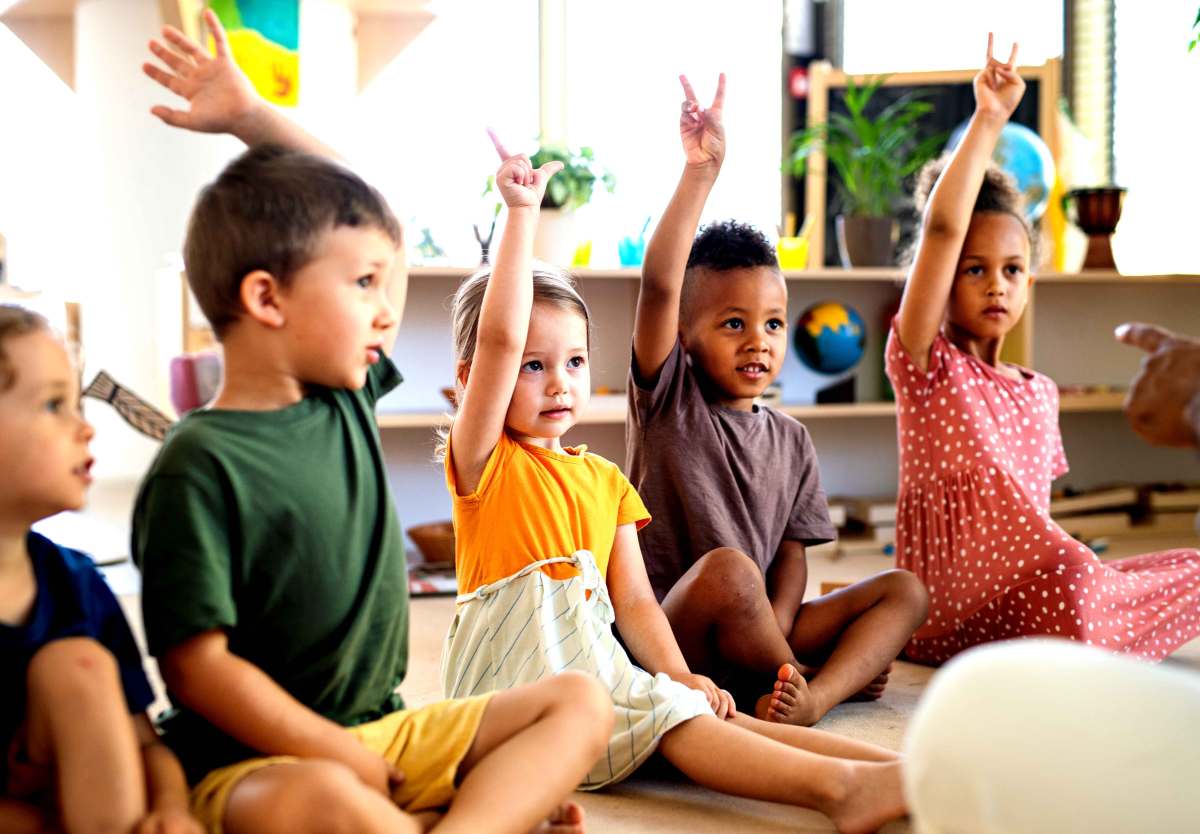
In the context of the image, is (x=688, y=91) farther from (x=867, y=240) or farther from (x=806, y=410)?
(x=867, y=240)

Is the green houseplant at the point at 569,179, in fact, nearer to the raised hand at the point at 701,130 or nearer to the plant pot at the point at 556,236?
the plant pot at the point at 556,236

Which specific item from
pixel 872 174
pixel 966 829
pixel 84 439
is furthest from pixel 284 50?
pixel 966 829

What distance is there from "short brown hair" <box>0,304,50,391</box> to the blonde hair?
20.0 inches

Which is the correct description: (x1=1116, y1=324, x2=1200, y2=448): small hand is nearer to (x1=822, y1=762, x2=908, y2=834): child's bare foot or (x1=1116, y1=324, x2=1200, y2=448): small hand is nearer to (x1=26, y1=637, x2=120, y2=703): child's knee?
(x1=822, y1=762, x2=908, y2=834): child's bare foot

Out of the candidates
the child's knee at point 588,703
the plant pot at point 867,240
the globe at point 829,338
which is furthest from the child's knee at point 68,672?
the plant pot at point 867,240

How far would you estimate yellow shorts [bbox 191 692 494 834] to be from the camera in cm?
106

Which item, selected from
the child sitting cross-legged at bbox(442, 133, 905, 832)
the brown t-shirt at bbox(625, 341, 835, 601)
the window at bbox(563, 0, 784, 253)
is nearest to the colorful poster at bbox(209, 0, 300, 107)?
the window at bbox(563, 0, 784, 253)

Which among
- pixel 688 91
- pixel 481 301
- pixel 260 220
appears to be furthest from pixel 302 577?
pixel 688 91

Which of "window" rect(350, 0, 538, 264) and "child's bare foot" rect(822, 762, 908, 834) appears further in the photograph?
"window" rect(350, 0, 538, 264)

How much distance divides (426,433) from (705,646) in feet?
5.79

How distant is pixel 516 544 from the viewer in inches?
53.8

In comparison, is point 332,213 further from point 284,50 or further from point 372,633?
point 284,50

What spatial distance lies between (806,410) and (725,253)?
164 cm

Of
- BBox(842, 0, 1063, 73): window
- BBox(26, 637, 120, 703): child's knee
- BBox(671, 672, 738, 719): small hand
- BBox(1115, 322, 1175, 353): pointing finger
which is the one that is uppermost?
BBox(842, 0, 1063, 73): window
